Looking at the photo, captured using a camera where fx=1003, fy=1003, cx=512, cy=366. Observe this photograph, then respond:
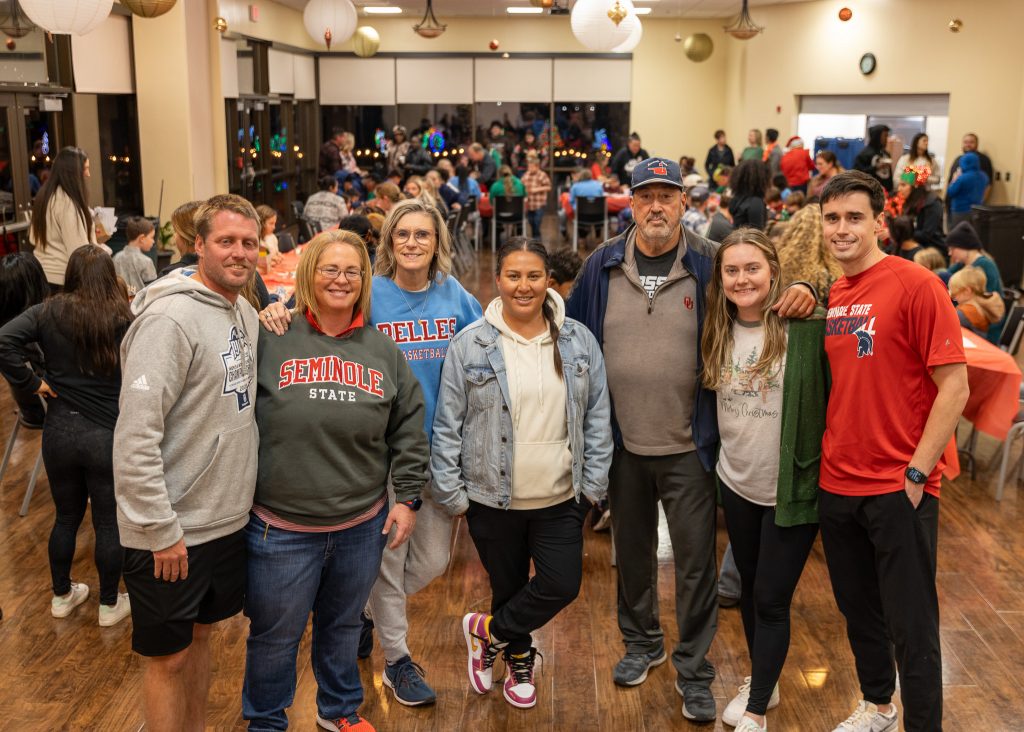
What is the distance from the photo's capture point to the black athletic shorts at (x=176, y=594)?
2.50m

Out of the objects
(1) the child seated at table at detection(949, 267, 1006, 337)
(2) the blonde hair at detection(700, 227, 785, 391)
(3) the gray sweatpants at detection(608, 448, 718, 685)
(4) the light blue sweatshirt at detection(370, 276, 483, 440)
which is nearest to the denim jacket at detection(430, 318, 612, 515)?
(4) the light blue sweatshirt at detection(370, 276, 483, 440)

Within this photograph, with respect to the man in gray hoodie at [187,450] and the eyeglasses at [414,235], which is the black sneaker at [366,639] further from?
the eyeglasses at [414,235]

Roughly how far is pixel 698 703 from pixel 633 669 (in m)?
0.29

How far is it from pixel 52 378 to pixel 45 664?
1044 millimetres

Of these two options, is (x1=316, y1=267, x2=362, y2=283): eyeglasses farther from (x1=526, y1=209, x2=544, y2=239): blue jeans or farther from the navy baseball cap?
(x1=526, y1=209, x2=544, y2=239): blue jeans

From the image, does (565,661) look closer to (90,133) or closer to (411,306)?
(411,306)

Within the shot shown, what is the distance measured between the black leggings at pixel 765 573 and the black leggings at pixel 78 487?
2252 millimetres

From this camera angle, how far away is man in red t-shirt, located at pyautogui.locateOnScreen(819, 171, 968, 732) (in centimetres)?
266

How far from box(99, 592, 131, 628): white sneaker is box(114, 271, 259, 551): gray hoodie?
1.65 m

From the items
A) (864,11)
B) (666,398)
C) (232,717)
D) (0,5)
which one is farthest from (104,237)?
(864,11)

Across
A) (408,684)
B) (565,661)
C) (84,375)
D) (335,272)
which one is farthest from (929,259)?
(84,375)

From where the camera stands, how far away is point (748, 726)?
122 inches

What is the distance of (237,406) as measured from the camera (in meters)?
2.56

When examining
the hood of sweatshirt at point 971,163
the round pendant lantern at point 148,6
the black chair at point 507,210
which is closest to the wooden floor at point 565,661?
the round pendant lantern at point 148,6
